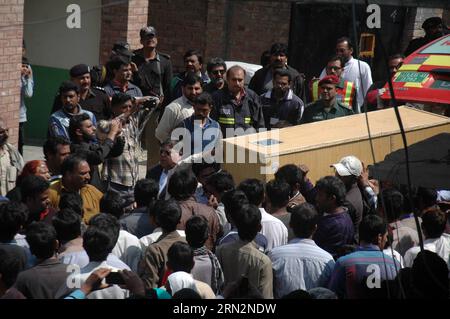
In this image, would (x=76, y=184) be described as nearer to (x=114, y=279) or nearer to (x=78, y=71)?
(x=114, y=279)

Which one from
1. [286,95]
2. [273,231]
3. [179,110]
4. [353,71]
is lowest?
[273,231]

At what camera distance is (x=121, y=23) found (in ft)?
44.4

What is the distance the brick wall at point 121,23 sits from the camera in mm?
13500

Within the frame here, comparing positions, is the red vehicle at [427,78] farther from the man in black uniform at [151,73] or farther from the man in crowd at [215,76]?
the man in black uniform at [151,73]

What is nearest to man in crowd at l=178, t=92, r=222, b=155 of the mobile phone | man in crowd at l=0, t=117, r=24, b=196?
man in crowd at l=0, t=117, r=24, b=196

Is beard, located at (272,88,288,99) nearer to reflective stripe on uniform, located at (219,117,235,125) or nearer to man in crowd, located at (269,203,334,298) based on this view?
reflective stripe on uniform, located at (219,117,235,125)

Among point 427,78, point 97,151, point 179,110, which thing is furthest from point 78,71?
point 427,78

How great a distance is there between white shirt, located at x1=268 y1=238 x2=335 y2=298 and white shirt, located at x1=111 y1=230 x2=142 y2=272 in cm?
94

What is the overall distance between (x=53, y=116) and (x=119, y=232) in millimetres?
2738

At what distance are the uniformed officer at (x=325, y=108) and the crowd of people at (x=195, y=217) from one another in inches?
0.5

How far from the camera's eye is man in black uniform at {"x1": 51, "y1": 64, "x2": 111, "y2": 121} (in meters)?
10.0

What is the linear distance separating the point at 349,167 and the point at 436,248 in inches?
55.0
